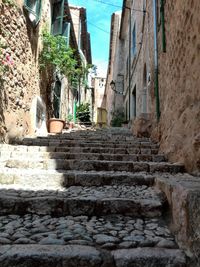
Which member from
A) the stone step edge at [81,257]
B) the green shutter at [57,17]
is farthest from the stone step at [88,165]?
the green shutter at [57,17]

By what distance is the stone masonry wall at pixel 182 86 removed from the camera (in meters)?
3.51

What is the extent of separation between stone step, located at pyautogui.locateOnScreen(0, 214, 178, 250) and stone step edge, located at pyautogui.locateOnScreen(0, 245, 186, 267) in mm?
109

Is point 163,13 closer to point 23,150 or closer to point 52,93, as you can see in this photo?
point 23,150

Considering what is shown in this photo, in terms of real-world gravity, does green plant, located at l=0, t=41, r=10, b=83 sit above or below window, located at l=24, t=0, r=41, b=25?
below

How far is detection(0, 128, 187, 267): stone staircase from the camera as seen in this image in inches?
64.0

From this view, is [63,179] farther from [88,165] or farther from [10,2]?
[10,2]

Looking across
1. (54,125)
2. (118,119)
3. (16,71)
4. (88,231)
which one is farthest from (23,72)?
(118,119)

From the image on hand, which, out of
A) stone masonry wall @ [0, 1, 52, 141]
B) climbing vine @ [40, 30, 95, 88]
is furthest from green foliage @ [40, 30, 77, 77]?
stone masonry wall @ [0, 1, 52, 141]

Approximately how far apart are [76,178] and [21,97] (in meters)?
2.98

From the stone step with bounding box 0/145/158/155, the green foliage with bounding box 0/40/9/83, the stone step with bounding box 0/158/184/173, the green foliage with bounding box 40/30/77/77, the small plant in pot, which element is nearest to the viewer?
the stone step with bounding box 0/158/184/173

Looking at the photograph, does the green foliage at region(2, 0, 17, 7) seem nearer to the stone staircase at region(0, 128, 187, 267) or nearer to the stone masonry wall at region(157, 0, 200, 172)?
the stone staircase at region(0, 128, 187, 267)

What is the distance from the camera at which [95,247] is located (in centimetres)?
175

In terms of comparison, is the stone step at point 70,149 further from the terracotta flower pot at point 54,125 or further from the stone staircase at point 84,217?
the terracotta flower pot at point 54,125

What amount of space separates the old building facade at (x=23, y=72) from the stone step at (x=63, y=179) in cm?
174
